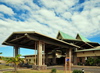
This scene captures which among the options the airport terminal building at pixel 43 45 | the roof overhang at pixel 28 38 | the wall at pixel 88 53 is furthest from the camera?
the wall at pixel 88 53

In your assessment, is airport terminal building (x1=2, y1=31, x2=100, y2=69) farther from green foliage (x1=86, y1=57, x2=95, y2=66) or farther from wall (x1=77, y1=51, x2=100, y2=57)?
green foliage (x1=86, y1=57, x2=95, y2=66)

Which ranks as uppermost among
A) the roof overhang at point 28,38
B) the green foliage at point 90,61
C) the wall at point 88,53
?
the roof overhang at point 28,38

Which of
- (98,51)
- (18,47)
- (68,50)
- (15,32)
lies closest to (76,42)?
(68,50)

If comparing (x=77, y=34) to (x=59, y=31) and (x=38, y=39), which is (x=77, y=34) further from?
(x=38, y=39)

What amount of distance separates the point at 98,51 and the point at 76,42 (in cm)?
1009

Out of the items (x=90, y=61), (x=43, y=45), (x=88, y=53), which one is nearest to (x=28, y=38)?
(x=43, y=45)

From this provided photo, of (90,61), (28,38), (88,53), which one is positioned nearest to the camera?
(28,38)

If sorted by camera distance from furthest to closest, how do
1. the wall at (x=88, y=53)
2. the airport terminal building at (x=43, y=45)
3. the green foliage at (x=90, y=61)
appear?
1. the wall at (x=88, y=53)
2. the green foliage at (x=90, y=61)
3. the airport terminal building at (x=43, y=45)

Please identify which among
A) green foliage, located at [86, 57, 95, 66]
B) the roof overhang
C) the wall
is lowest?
green foliage, located at [86, 57, 95, 66]

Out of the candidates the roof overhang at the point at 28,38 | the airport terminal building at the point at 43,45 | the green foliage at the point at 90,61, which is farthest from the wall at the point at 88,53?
the roof overhang at the point at 28,38

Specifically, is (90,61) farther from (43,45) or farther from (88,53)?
(43,45)

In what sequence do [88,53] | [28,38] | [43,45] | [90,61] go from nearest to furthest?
[28,38] < [43,45] < [90,61] < [88,53]

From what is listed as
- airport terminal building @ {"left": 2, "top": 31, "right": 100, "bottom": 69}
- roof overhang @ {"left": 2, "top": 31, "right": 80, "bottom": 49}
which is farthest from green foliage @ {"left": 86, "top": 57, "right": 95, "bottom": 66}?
roof overhang @ {"left": 2, "top": 31, "right": 80, "bottom": 49}

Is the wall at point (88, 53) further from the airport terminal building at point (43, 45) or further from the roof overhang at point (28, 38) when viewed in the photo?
the roof overhang at point (28, 38)
